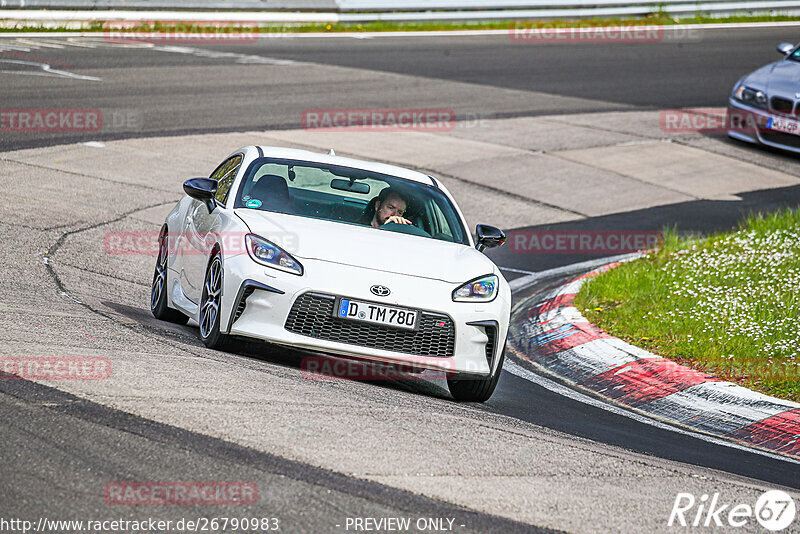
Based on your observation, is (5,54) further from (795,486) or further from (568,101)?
(795,486)

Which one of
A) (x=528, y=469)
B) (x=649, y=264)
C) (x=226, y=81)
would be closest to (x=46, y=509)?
(x=528, y=469)

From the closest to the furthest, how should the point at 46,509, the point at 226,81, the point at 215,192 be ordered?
the point at 46,509 < the point at 215,192 < the point at 226,81

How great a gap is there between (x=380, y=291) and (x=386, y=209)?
137 cm

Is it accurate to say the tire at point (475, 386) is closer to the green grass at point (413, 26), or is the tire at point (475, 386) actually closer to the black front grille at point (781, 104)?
the black front grille at point (781, 104)

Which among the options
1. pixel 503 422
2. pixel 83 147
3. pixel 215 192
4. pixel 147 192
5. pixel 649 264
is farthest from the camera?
pixel 83 147

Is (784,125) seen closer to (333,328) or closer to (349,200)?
(349,200)

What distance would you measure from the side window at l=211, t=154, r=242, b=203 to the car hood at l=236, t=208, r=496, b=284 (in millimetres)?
574

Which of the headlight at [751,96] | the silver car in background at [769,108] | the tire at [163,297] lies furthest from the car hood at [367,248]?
the headlight at [751,96]

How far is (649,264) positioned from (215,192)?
189 inches

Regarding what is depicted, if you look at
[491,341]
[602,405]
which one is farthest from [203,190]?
[602,405]

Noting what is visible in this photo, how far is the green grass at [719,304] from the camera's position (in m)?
8.05

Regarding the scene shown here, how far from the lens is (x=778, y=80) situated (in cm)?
1752

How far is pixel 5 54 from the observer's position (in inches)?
823

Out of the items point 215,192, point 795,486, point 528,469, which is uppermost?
point 215,192
